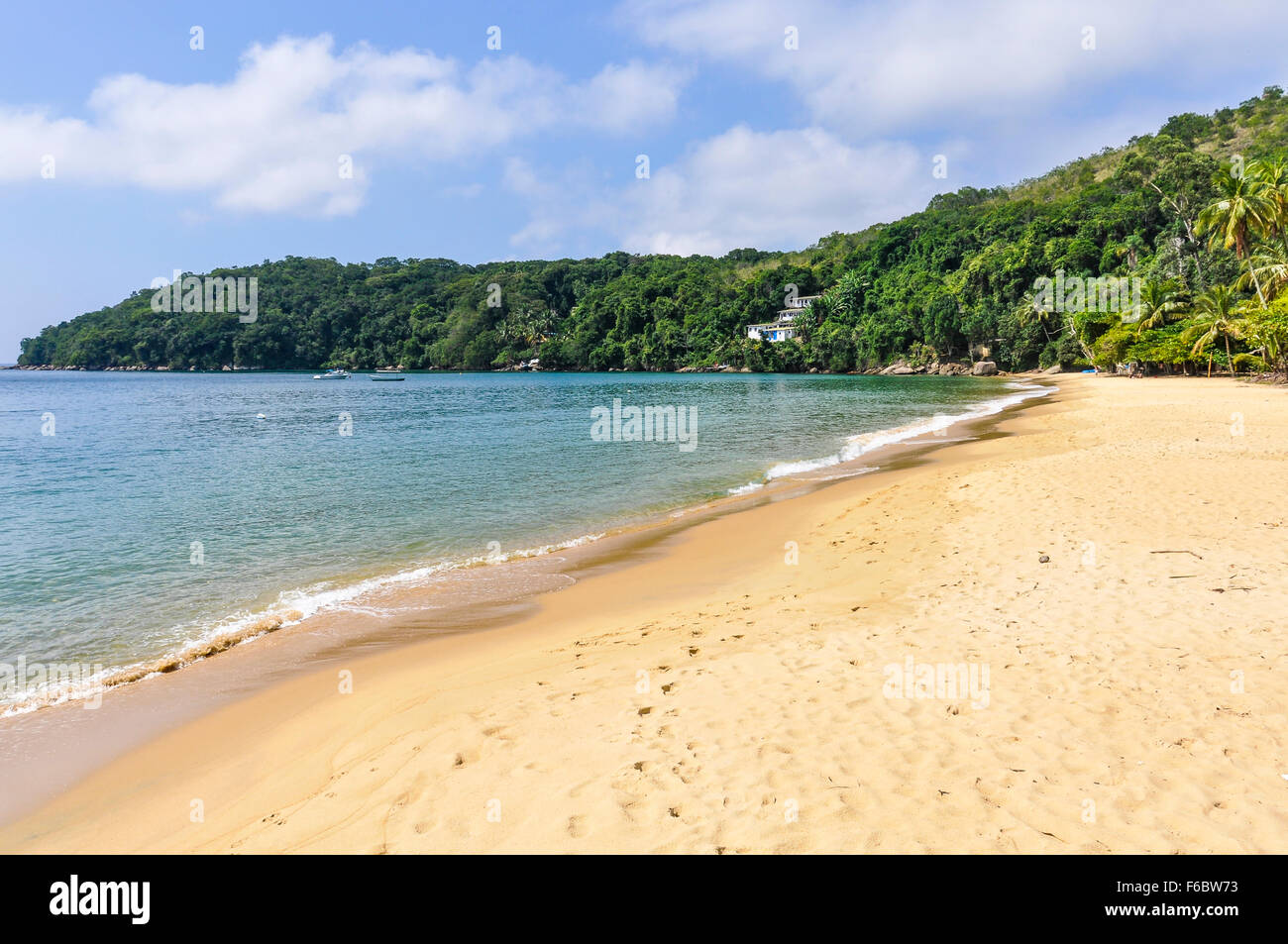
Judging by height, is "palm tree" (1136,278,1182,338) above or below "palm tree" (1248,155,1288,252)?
below

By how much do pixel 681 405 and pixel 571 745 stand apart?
156 ft

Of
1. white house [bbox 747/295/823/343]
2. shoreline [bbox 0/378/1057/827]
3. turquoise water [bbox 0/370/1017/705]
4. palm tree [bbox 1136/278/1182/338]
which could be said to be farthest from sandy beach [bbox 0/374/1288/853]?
white house [bbox 747/295/823/343]

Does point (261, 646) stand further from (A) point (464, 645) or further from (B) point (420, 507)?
(B) point (420, 507)

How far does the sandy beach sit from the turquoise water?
3.91m

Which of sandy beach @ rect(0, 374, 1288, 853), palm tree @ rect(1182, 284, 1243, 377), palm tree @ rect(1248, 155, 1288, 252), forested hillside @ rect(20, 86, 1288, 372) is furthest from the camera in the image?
forested hillside @ rect(20, 86, 1288, 372)

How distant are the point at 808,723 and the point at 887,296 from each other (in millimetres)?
121698

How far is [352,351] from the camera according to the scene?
159000 millimetres

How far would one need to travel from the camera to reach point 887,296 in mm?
114938

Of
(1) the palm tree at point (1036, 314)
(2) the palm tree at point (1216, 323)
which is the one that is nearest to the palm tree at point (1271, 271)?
(2) the palm tree at point (1216, 323)

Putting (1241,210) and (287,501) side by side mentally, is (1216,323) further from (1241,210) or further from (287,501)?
(287,501)

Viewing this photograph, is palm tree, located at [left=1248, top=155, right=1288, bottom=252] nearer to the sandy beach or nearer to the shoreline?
the sandy beach

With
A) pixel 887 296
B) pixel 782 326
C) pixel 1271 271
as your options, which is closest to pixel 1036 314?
pixel 887 296

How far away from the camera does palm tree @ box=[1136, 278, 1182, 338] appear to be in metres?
56.0

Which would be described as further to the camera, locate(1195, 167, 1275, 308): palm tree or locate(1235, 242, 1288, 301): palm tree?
locate(1235, 242, 1288, 301): palm tree
